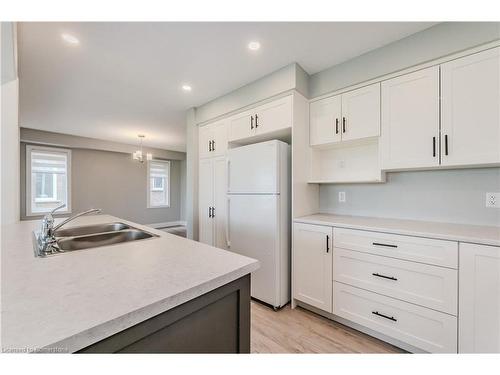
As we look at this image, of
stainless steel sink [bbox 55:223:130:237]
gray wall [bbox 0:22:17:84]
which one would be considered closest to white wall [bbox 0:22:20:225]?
stainless steel sink [bbox 55:223:130:237]

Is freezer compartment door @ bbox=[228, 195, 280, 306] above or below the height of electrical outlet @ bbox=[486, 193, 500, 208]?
below

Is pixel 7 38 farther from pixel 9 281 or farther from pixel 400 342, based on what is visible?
pixel 400 342

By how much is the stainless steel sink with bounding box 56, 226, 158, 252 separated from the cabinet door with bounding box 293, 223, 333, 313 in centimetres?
138

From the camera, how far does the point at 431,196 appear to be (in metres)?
1.89

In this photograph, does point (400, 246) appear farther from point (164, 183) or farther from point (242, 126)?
point (164, 183)

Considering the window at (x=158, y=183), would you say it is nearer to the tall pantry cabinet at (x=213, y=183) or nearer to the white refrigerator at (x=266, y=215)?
the tall pantry cabinet at (x=213, y=183)

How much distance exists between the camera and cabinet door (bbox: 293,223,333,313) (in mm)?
1932

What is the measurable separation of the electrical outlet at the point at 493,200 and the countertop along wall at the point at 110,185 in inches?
271

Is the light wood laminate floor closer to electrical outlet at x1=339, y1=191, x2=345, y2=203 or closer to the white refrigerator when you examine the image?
the white refrigerator

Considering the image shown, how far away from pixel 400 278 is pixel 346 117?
1502 millimetres

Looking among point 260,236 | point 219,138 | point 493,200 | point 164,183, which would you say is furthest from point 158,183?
point 493,200
